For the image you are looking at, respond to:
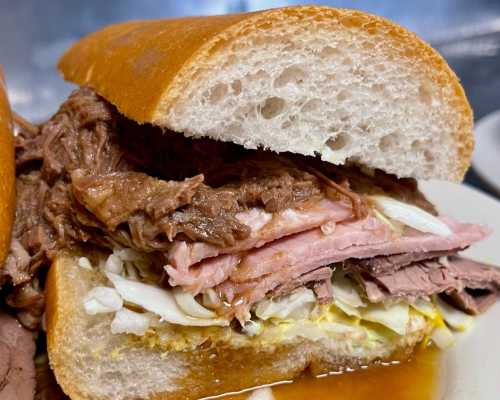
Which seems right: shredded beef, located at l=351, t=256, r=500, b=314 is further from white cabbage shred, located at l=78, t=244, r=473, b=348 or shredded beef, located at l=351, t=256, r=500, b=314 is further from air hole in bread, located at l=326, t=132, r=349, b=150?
air hole in bread, located at l=326, t=132, r=349, b=150

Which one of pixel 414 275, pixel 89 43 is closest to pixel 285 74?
pixel 414 275

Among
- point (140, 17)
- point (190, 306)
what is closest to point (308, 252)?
point (190, 306)

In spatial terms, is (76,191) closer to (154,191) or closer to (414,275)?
(154,191)

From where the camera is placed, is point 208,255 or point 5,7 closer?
point 208,255

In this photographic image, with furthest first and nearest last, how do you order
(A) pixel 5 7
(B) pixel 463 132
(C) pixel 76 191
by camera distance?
(A) pixel 5 7
(B) pixel 463 132
(C) pixel 76 191

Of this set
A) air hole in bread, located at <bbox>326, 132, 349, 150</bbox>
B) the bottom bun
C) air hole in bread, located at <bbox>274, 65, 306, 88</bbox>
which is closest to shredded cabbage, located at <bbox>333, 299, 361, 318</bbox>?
the bottom bun

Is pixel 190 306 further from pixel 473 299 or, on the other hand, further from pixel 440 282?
pixel 473 299
